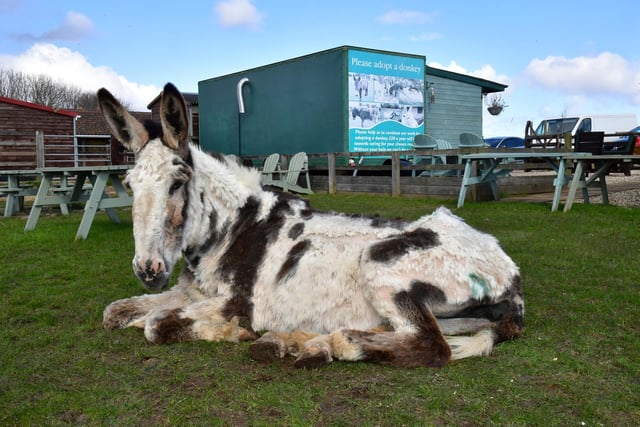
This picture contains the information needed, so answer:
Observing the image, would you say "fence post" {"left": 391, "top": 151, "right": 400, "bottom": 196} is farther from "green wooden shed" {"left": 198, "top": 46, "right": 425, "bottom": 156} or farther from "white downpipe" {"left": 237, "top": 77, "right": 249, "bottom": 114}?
"white downpipe" {"left": 237, "top": 77, "right": 249, "bottom": 114}

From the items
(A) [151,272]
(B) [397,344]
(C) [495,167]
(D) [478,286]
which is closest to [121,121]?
(A) [151,272]

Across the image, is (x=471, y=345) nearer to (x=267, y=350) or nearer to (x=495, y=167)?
(x=267, y=350)

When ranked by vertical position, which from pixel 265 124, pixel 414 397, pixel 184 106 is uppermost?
pixel 265 124

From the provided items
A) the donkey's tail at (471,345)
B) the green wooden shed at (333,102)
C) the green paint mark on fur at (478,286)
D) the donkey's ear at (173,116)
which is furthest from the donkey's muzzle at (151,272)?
the green wooden shed at (333,102)

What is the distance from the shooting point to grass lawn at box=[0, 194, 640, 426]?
9.00 ft

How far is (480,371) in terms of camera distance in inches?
128

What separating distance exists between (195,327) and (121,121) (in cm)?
157

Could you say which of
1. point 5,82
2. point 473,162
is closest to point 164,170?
point 473,162

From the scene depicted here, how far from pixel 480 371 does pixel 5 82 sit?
77.0 m

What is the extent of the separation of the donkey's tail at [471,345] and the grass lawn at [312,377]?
7cm

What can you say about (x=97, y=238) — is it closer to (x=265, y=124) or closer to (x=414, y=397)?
(x=414, y=397)

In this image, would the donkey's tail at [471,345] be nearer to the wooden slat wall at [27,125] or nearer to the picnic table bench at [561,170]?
the picnic table bench at [561,170]

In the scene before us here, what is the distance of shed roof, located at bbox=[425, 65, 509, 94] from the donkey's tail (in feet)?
59.3

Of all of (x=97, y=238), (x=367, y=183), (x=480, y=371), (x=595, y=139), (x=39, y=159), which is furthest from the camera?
(x=39, y=159)
